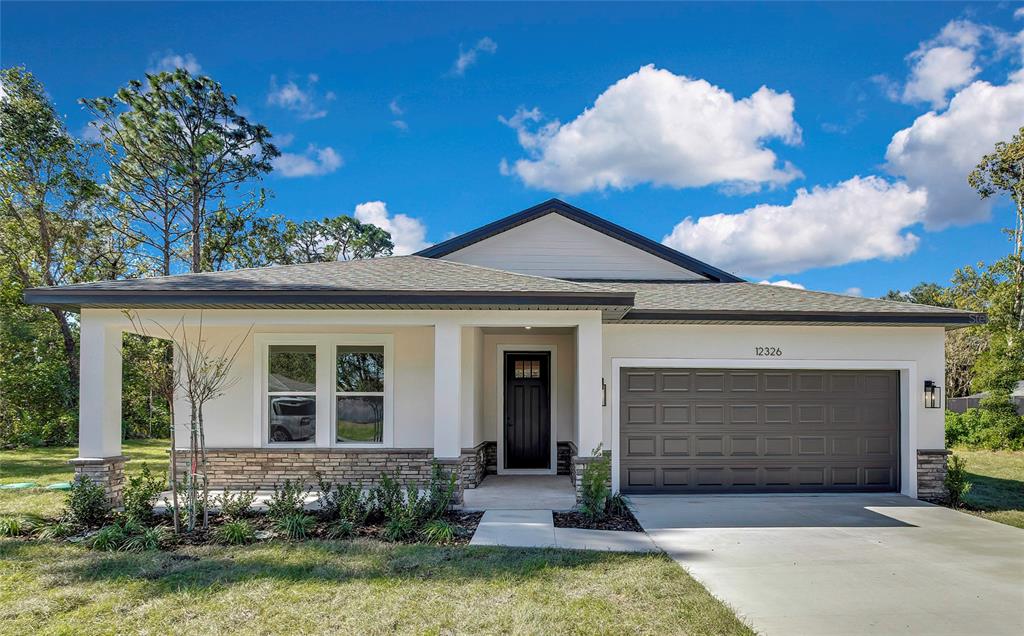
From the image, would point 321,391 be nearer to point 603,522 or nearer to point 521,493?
point 521,493

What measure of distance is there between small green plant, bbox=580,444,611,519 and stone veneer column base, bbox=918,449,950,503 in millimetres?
5310

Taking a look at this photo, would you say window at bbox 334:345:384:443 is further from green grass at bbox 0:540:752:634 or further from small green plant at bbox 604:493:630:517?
small green plant at bbox 604:493:630:517

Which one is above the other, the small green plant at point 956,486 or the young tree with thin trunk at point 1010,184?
the young tree with thin trunk at point 1010,184

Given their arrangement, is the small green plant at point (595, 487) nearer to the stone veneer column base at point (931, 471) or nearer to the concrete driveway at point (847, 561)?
the concrete driveway at point (847, 561)

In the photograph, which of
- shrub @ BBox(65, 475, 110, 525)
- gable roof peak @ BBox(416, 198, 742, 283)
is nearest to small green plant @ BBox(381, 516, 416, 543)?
shrub @ BBox(65, 475, 110, 525)

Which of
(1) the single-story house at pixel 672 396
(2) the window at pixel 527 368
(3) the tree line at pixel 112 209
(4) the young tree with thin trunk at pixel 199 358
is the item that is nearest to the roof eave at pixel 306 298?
(4) the young tree with thin trunk at pixel 199 358

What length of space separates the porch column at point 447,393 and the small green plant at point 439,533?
1333mm

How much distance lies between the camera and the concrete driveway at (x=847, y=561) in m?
4.60

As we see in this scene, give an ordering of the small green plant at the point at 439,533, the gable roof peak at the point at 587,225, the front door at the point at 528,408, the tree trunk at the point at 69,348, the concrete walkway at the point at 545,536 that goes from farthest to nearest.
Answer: the tree trunk at the point at 69,348
the gable roof peak at the point at 587,225
the front door at the point at 528,408
the small green plant at the point at 439,533
the concrete walkway at the point at 545,536

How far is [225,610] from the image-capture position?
456 centimetres

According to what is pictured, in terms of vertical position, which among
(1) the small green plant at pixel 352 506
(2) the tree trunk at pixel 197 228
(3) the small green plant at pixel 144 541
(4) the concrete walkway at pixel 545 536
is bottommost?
(4) the concrete walkway at pixel 545 536

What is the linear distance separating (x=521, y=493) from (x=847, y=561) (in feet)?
15.2

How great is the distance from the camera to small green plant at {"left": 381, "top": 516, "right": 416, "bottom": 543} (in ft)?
21.5

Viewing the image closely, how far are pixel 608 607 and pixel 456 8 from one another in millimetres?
11260
